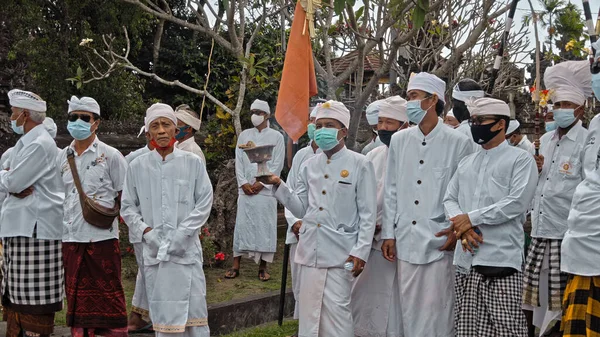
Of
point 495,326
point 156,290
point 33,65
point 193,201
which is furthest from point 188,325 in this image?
point 33,65

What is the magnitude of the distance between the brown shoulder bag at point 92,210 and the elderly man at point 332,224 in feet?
5.51

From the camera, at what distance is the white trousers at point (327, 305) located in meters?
6.42

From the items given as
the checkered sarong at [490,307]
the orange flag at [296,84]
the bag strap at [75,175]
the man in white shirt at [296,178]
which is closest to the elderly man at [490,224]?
the checkered sarong at [490,307]

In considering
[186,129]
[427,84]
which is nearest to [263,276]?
[186,129]

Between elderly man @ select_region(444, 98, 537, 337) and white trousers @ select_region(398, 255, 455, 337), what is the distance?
0.15 m

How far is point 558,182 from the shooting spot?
7.05 meters

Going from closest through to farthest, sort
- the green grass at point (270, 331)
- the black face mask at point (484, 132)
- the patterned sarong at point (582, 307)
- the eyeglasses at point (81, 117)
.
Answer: the patterned sarong at point (582, 307) < the black face mask at point (484, 132) < the eyeglasses at point (81, 117) < the green grass at point (270, 331)

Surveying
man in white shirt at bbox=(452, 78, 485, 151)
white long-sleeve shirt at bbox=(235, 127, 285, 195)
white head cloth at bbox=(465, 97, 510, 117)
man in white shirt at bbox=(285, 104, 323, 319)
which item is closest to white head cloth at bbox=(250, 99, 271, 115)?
white long-sleeve shirt at bbox=(235, 127, 285, 195)

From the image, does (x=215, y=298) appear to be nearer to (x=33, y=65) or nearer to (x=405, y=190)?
(x=405, y=190)

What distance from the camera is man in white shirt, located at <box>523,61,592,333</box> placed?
6.75m

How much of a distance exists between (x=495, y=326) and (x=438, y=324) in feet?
1.87

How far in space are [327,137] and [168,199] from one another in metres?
1.42

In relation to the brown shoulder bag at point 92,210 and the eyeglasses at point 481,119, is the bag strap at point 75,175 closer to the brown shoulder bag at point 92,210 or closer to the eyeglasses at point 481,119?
the brown shoulder bag at point 92,210

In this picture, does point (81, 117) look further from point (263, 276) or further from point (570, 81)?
point (570, 81)
